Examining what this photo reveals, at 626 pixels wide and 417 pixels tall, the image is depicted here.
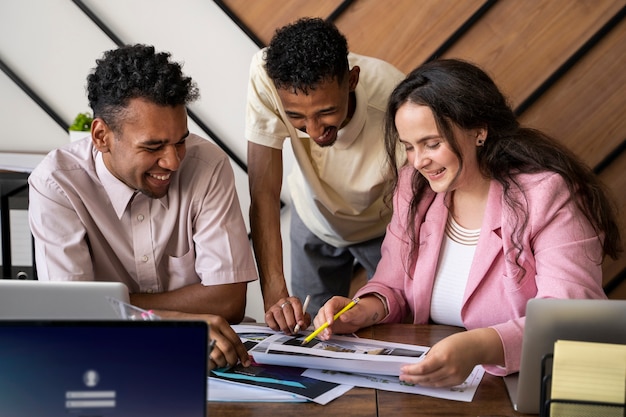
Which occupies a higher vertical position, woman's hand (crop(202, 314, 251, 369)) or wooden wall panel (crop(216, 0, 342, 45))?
wooden wall panel (crop(216, 0, 342, 45))

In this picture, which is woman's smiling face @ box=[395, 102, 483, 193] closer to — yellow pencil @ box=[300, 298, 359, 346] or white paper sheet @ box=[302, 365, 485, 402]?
yellow pencil @ box=[300, 298, 359, 346]

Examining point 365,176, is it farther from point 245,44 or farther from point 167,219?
point 245,44

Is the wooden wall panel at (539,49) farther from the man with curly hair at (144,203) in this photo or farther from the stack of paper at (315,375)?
the stack of paper at (315,375)

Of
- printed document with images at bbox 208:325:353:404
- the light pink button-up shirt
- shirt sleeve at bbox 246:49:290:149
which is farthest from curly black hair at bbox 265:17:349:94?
printed document with images at bbox 208:325:353:404

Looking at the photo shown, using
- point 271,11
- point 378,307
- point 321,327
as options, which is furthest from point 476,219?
point 271,11

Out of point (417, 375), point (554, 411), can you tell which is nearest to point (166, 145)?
point (417, 375)

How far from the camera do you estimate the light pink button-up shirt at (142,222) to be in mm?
1853

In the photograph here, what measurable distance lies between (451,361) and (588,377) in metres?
0.27

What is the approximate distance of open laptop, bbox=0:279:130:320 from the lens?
50.9 inches

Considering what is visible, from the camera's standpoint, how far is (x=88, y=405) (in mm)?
978

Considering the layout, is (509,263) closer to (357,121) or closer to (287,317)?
(287,317)

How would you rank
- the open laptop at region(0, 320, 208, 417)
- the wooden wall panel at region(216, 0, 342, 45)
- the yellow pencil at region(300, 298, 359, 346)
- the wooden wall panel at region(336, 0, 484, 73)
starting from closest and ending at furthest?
the open laptop at region(0, 320, 208, 417), the yellow pencil at region(300, 298, 359, 346), the wooden wall panel at region(336, 0, 484, 73), the wooden wall panel at region(216, 0, 342, 45)

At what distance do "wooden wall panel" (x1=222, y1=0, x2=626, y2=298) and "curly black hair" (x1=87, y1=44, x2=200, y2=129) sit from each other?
3.79 feet

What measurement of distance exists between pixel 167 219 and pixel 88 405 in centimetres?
98
